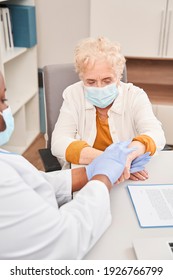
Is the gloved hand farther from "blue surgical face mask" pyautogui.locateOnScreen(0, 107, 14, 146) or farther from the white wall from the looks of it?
the white wall

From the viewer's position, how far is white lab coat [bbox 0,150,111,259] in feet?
2.42

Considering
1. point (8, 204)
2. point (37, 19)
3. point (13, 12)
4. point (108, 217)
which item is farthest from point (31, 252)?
point (37, 19)

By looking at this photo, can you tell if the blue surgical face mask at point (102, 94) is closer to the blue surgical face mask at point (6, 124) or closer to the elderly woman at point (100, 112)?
the elderly woman at point (100, 112)

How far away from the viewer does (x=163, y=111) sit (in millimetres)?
2707

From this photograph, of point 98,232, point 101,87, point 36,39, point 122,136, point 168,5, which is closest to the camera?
point 98,232

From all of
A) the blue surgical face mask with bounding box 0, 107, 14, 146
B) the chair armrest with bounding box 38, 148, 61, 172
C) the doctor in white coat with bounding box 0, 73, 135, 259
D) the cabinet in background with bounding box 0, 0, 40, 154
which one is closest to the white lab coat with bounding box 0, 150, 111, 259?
the doctor in white coat with bounding box 0, 73, 135, 259

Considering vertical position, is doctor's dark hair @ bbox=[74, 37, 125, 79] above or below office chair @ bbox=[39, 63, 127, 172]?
above

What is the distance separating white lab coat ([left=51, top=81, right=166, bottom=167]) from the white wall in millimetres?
1498

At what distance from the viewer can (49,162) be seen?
1540mm

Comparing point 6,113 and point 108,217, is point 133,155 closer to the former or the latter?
point 108,217

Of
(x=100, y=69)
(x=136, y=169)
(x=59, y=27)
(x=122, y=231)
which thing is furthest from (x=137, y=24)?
(x=122, y=231)

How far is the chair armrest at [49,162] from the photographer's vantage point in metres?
1.50

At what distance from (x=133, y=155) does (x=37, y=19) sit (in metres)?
2.22

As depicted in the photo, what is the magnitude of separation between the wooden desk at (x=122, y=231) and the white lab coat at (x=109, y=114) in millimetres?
432
